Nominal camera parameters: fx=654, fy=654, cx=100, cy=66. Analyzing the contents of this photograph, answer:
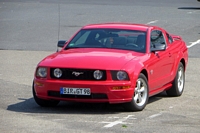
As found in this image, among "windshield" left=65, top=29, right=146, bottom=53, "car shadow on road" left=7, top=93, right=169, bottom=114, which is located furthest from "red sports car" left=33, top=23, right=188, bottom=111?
"car shadow on road" left=7, top=93, right=169, bottom=114

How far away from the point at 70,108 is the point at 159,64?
5.86ft

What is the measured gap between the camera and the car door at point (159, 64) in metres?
11.2

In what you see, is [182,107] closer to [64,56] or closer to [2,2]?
[64,56]

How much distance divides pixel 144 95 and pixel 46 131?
2546mm

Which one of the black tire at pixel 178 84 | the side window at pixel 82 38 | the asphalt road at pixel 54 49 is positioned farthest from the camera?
the black tire at pixel 178 84

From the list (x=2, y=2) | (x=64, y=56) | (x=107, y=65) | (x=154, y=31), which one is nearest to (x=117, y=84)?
(x=107, y=65)

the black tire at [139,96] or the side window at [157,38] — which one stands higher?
the side window at [157,38]

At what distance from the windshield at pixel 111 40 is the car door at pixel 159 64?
0.84 feet

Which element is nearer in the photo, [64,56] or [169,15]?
[64,56]

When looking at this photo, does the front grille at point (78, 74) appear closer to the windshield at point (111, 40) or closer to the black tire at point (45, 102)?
the black tire at point (45, 102)

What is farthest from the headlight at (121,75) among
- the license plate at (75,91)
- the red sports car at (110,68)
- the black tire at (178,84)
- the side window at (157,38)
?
the black tire at (178,84)

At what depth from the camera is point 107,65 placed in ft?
33.9

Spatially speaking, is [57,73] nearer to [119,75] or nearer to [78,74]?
[78,74]

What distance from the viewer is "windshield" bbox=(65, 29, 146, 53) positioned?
11.4m
